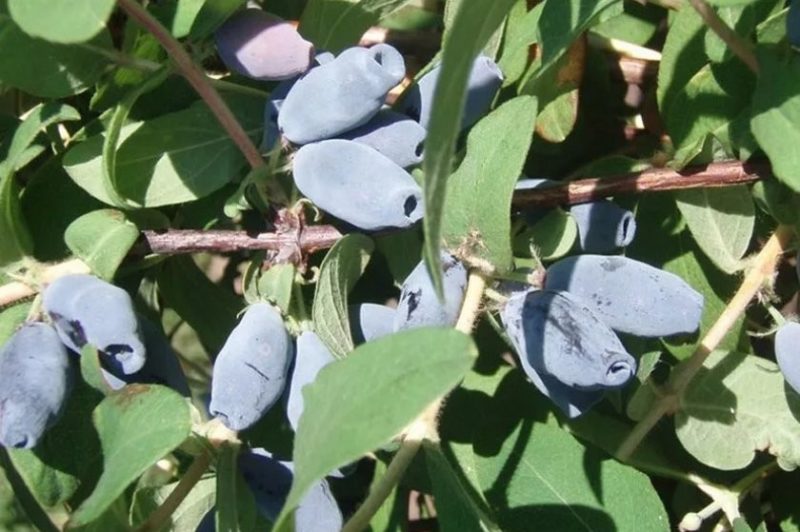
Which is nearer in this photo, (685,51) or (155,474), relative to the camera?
(685,51)

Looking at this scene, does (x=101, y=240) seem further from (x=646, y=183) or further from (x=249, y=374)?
(x=646, y=183)

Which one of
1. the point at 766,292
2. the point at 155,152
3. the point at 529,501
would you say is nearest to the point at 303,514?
the point at 529,501

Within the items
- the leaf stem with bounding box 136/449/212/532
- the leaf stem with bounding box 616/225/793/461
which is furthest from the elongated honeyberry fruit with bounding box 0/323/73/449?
the leaf stem with bounding box 616/225/793/461

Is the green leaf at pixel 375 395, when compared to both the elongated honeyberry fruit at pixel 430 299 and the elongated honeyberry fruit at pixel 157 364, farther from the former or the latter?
the elongated honeyberry fruit at pixel 157 364

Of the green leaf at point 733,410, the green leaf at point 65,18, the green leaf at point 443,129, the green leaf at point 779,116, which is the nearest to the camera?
→ the green leaf at point 443,129

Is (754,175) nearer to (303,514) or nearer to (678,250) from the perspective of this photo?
(678,250)

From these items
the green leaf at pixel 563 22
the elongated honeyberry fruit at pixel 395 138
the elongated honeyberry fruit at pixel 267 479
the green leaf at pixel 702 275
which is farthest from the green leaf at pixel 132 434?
the green leaf at pixel 702 275
